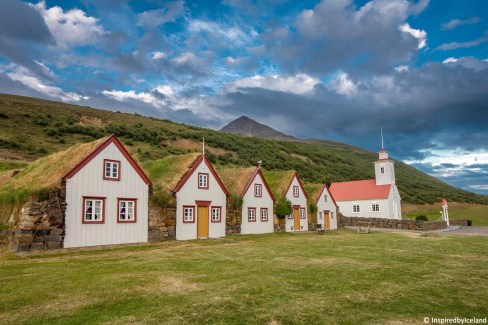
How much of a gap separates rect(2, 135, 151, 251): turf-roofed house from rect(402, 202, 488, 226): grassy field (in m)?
53.5

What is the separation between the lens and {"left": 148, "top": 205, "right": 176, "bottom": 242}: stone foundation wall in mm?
24938

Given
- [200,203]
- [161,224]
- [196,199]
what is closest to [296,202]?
[200,203]

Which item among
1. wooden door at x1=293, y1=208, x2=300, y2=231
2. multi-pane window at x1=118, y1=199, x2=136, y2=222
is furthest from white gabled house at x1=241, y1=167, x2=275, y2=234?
multi-pane window at x1=118, y1=199, x2=136, y2=222

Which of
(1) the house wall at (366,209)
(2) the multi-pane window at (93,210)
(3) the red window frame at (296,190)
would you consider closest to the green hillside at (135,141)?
(2) the multi-pane window at (93,210)

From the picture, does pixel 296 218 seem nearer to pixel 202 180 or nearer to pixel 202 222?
pixel 202 222

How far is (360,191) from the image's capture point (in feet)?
192

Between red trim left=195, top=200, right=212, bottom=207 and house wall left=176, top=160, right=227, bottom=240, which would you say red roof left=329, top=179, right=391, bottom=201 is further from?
red trim left=195, top=200, right=212, bottom=207

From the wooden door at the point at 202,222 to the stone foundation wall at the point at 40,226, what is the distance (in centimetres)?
1090

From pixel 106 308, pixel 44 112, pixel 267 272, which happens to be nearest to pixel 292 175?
pixel 267 272

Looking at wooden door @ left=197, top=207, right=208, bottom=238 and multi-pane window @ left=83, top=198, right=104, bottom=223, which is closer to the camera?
multi-pane window @ left=83, top=198, right=104, bottom=223

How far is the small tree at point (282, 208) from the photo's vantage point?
36.6m

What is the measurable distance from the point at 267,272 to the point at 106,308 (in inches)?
253

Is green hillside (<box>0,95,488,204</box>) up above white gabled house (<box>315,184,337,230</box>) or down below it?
above

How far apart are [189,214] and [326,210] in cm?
2238
